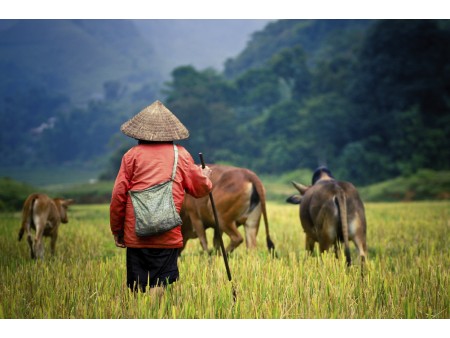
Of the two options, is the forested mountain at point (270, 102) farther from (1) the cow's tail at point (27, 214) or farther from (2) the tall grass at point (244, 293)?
(2) the tall grass at point (244, 293)

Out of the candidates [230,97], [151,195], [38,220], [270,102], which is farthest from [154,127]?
[270,102]

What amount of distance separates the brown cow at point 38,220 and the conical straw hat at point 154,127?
155 inches

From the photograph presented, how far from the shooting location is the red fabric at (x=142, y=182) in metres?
4.29

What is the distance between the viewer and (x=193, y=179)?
4535mm

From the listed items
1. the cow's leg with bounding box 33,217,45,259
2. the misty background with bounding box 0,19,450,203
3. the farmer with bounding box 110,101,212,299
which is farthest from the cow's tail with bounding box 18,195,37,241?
the misty background with bounding box 0,19,450,203

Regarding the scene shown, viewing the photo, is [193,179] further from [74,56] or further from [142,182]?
[74,56]

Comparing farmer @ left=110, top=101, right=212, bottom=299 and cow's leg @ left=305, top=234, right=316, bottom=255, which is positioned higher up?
farmer @ left=110, top=101, right=212, bottom=299

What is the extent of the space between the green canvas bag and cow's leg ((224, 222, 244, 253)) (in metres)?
2.95

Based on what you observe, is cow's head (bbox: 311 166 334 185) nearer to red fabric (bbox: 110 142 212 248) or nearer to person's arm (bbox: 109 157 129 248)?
red fabric (bbox: 110 142 212 248)

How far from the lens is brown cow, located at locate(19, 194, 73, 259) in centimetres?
762

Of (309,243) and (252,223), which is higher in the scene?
(252,223)

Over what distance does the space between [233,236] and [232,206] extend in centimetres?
43

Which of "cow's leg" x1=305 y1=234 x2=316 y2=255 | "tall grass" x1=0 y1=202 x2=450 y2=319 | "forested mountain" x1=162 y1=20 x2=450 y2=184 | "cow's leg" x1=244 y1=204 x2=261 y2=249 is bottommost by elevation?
"tall grass" x1=0 y1=202 x2=450 y2=319

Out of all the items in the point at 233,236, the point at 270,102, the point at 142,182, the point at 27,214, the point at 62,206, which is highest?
the point at 270,102
